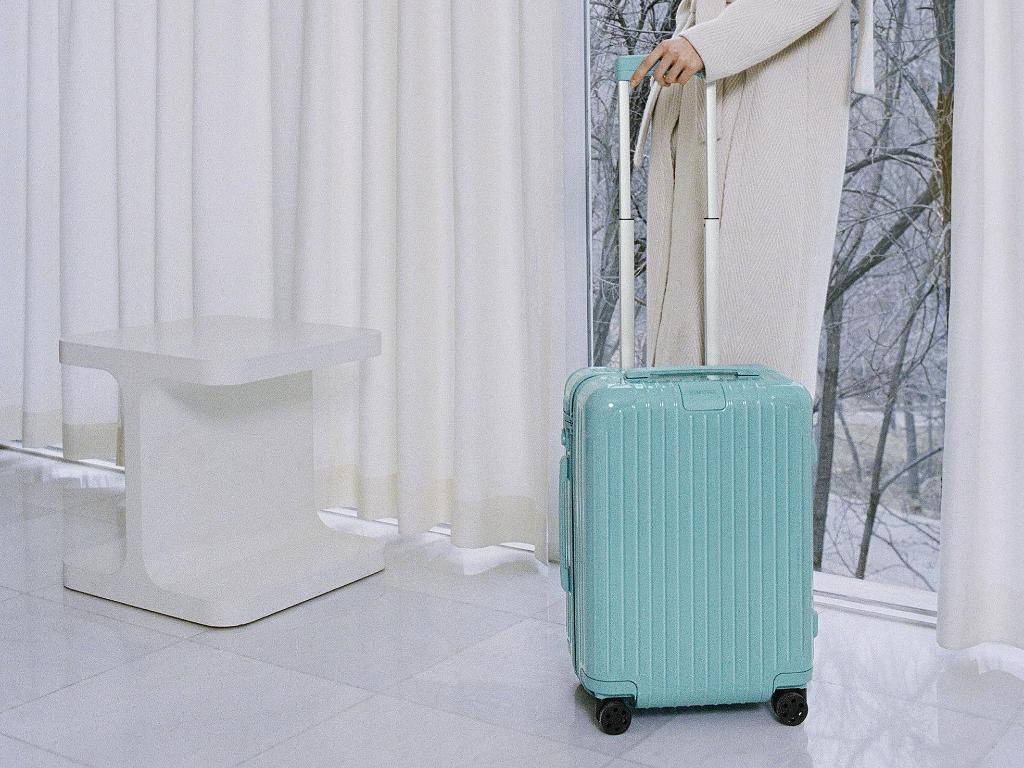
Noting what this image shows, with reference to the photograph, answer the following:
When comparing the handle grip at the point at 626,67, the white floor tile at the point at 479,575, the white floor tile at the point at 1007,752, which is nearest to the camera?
the white floor tile at the point at 1007,752

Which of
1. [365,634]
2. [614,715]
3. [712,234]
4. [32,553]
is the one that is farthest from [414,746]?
[32,553]

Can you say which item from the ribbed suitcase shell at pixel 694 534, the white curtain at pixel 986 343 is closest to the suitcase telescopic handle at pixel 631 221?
the ribbed suitcase shell at pixel 694 534

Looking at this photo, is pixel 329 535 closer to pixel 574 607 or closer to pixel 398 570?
pixel 398 570

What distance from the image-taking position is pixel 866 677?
187 cm

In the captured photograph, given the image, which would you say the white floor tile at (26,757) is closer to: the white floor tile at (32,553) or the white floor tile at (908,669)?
the white floor tile at (32,553)

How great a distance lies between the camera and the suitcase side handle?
5.49 feet

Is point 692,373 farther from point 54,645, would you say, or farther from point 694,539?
point 54,645

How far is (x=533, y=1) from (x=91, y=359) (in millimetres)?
1065

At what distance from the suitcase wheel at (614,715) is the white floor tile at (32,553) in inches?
47.6

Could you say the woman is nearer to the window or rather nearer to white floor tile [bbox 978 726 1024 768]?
the window

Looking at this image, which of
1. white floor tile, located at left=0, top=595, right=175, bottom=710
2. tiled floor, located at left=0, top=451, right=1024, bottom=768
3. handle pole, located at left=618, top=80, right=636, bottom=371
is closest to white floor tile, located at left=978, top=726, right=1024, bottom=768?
tiled floor, located at left=0, top=451, right=1024, bottom=768

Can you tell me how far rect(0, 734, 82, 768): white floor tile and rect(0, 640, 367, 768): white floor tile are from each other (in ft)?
0.05

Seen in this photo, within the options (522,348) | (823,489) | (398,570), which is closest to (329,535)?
(398,570)

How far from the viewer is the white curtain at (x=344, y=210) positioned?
240cm
